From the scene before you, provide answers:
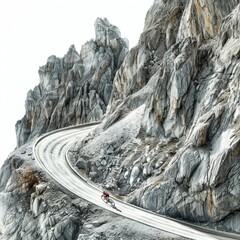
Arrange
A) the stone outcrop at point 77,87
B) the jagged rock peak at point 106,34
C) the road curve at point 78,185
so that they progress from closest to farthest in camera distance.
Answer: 1. the road curve at point 78,185
2. the stone outcrop at point 77,87
3. the jagged rock peak at point 106,34

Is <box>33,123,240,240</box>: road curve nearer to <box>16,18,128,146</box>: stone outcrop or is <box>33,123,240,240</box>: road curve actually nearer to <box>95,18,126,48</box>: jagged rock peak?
<box>16,18,128,146</box>: stone outcrop

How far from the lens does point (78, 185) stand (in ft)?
128

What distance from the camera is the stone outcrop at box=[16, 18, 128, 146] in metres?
86.2

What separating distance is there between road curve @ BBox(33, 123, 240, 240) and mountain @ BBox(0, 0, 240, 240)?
37.5 inches

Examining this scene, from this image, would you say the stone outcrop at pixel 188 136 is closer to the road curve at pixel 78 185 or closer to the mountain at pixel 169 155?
the mountain at pixel 169 155

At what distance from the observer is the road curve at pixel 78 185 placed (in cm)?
2905

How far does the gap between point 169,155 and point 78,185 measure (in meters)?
10.4

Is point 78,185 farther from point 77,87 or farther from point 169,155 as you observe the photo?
point 77,87

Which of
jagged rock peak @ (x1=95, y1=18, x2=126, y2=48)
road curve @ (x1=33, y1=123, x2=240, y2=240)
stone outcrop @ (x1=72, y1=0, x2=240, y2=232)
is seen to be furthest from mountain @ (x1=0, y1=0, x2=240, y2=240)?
jagged rock peak @ (x1=95, y1=18, x2=126, y2=48)

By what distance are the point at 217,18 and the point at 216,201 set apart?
91.9ft

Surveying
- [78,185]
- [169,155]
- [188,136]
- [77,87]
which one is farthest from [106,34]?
[188,136]

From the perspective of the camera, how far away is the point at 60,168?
4325 cm

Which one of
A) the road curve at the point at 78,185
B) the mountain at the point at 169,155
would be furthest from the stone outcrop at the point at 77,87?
the mountain at the point at 169,155

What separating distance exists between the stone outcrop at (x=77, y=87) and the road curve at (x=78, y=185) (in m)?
23.5
